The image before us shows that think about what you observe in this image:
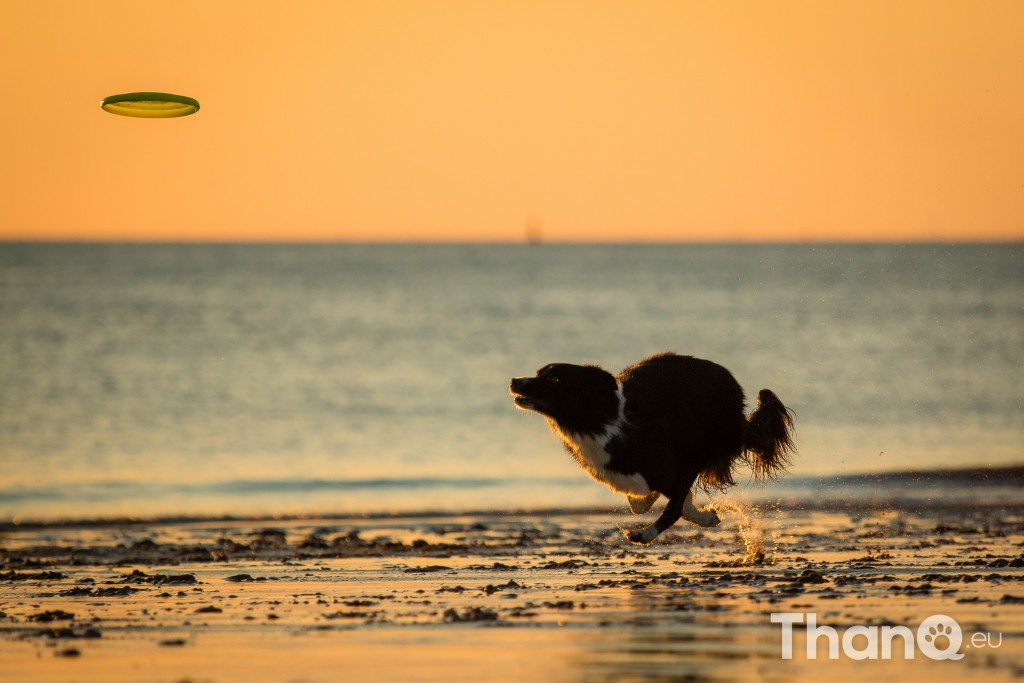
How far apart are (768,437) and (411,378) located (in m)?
27.9

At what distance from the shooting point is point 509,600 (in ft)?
33.7

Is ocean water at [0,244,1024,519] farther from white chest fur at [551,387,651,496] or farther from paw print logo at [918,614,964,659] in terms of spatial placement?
paw print logo at [918,614,964,659]

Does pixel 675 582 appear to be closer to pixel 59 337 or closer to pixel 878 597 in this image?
pixel 878 597

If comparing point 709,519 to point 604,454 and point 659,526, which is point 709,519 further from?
point 604,454

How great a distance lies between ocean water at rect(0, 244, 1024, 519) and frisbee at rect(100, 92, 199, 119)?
15.5 ft

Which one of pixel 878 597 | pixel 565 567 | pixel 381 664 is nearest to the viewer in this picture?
pixel 381 664

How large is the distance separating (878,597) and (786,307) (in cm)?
6630

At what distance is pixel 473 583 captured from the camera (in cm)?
1120

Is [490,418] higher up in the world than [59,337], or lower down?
lower down

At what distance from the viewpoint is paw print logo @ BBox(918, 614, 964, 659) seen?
27.4 feet

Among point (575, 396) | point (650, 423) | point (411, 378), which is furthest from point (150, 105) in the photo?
point (411, 378)

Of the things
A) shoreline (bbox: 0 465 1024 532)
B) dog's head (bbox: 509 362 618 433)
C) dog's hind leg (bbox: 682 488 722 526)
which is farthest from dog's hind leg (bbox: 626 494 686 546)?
shoreline (bbox: 0 465 1024 532)

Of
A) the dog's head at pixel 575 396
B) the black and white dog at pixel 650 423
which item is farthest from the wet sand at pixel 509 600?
the dog's head at pixel 575 396

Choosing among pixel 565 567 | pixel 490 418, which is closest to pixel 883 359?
pixel 490 418
